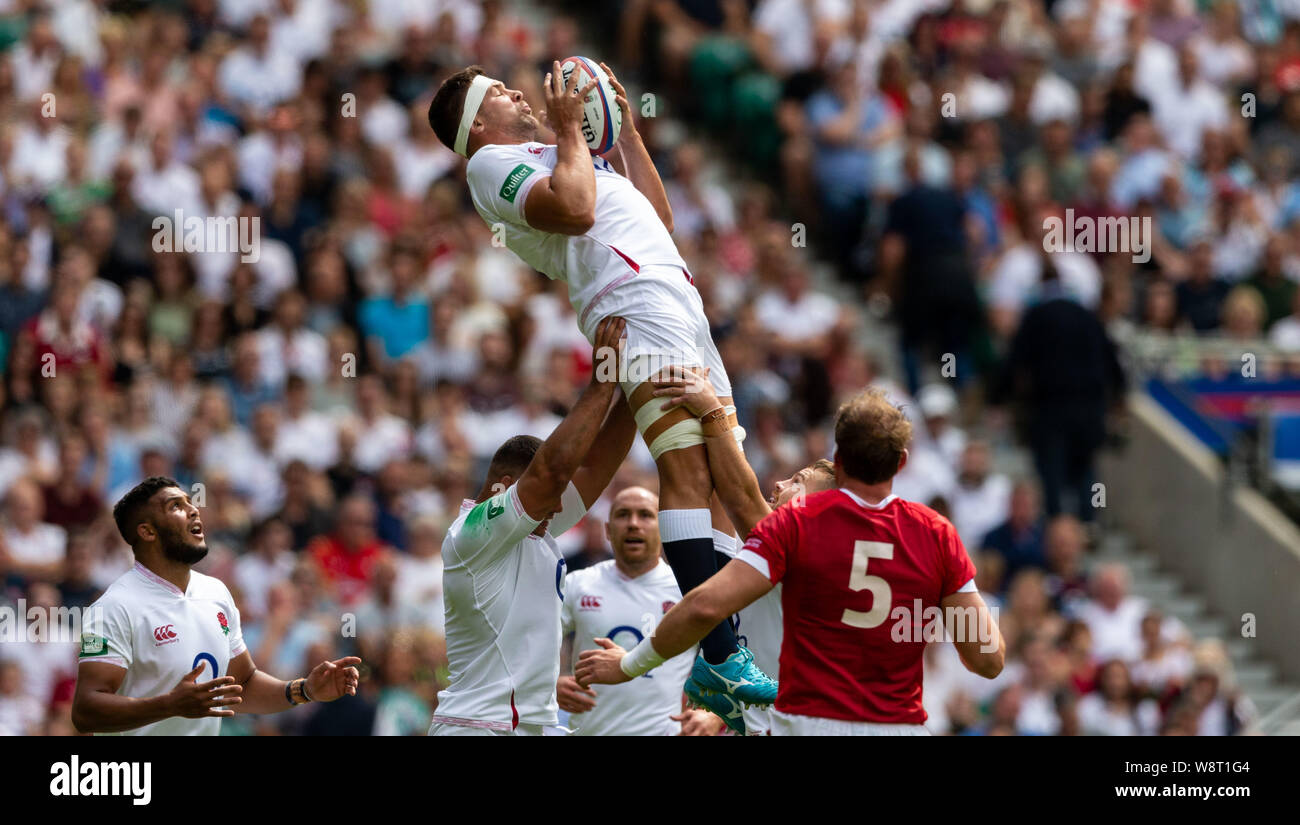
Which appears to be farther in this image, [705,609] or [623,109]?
[623,109]

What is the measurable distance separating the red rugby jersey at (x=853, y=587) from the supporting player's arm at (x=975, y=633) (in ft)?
0.17

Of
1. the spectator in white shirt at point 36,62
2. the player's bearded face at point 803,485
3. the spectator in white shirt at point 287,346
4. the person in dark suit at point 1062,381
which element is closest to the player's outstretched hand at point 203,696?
the player's bearded face at point 803,485

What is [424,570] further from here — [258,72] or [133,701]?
[133,701]

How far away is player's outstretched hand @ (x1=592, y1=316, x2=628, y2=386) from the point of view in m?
7.60

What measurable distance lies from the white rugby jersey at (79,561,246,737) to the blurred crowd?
12.5ft

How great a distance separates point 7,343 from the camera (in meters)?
13.9

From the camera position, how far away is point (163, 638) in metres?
8.07

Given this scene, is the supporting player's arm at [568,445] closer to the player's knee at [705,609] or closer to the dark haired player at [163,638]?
the dark haired player at [163,638]

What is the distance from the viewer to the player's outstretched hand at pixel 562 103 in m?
7.52

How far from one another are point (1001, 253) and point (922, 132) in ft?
4.27

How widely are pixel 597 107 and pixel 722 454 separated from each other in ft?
4.74

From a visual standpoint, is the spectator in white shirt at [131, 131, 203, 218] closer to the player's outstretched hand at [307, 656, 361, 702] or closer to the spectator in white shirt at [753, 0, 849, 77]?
the spectator in white shirt at [753, 0, 849, 77]
